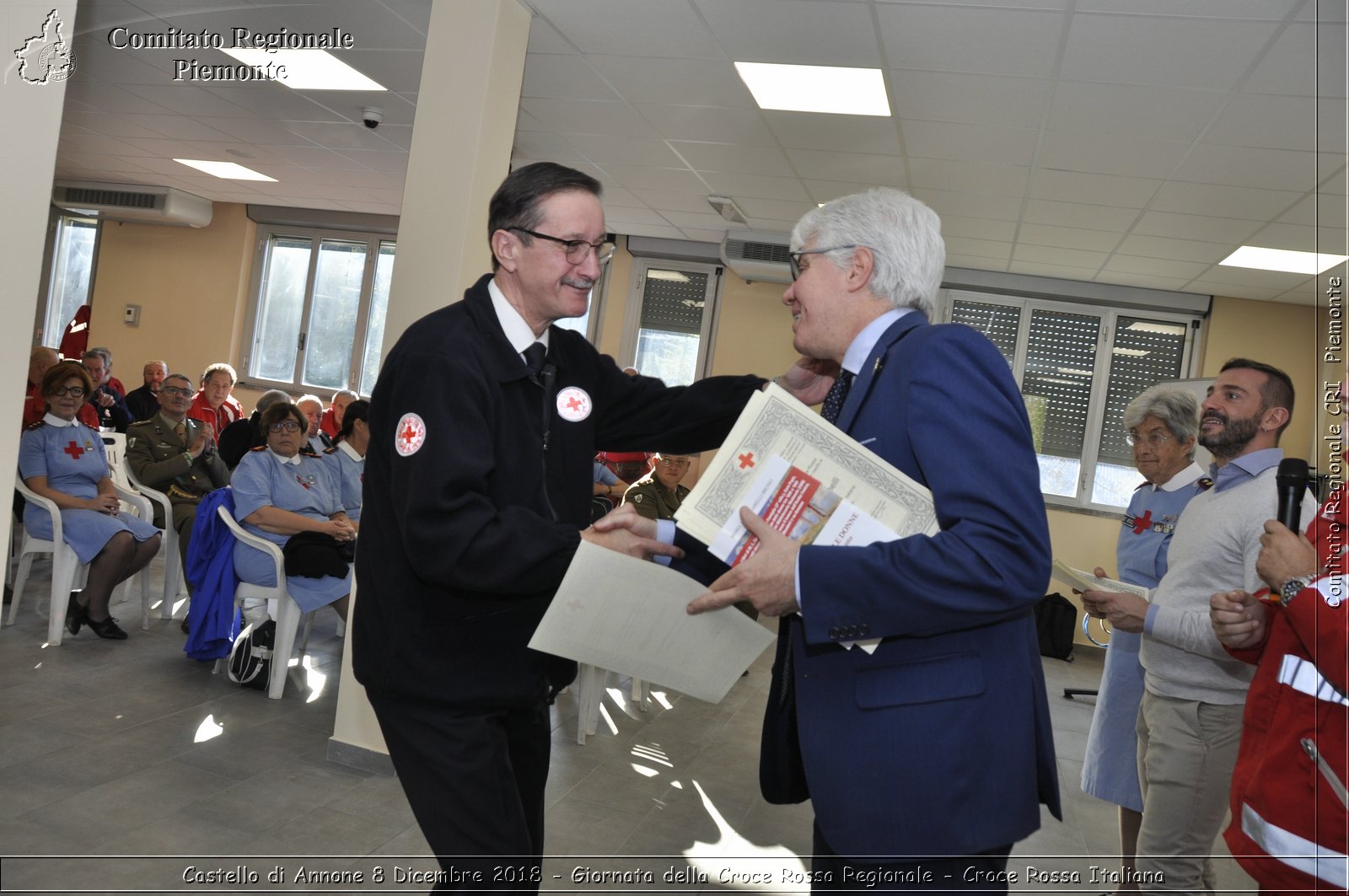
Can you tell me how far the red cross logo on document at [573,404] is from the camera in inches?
67.5

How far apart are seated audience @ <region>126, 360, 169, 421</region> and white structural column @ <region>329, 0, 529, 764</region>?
212 inches

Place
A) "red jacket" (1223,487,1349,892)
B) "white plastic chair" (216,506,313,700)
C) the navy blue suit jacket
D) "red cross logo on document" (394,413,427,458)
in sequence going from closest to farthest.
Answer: the navy blue suit jacket → "red jacket" (1223,487,1349,892) → "red cross logo on document" (394,413,427,458) → "white plastic chair" (216,506,313,700)

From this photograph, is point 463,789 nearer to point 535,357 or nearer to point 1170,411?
point 535,357

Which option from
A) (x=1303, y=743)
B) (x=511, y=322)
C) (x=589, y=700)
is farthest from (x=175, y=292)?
(x=1303, y=743)

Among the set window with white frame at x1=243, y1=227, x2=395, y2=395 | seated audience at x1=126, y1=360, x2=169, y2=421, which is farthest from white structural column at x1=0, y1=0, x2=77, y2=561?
window with white frame at x1=243, y1=227, x2=395, y2=395

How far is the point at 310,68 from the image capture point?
18.2 ft

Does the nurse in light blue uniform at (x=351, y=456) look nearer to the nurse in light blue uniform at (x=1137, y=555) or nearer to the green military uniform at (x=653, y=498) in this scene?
the green military uniform at (x=653, y=498)

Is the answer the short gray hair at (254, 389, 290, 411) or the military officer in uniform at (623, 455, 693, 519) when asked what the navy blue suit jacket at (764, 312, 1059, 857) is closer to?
the military officer in uniform at (623, 455, 693, 519)

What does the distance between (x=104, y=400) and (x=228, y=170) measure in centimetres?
272

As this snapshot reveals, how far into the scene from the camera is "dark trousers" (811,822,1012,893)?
1.26 metres

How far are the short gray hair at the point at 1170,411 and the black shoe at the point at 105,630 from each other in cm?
473

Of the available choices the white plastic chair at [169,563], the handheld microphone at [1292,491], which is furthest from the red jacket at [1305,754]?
the white plastic chair at [169,563]

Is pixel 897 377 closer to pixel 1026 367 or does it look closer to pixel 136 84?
pixel 136 84

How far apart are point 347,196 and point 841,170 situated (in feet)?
17.7
